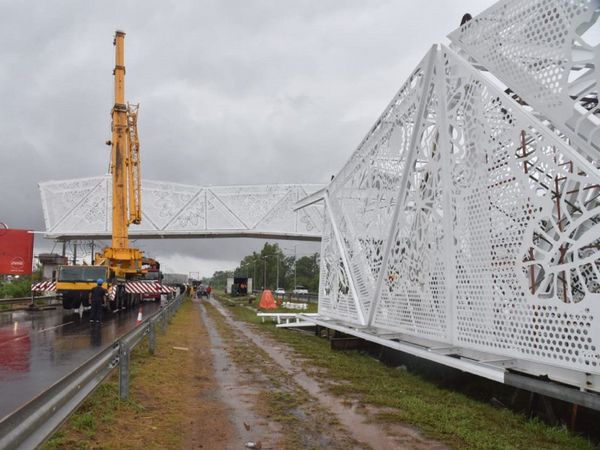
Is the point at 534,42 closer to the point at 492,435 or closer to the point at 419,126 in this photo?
the point at 419,126

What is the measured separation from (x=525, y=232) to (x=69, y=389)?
5.74 meters

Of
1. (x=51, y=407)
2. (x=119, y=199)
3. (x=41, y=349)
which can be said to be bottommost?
(x=41, y=349)

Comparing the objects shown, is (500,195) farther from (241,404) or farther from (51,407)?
(51,407)

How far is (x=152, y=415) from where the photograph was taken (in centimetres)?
696

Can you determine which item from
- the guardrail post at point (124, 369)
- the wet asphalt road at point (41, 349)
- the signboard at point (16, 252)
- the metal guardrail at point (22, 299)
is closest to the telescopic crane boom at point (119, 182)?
the signboard at point (16, 252)

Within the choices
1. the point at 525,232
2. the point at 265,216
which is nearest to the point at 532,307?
the point at 525,232

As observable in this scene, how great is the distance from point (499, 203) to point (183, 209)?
2089 inches

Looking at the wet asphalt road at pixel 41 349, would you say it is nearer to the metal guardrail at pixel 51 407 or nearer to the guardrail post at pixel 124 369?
the guardrail post at pixel 124 369

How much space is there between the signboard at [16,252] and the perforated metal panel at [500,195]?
20.8 m

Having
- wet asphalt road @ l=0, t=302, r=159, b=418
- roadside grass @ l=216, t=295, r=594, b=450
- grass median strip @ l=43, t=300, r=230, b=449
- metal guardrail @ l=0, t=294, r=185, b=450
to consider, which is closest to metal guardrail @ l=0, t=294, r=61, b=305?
wet asphalt road @ l=0, t=302, r=159, b=418

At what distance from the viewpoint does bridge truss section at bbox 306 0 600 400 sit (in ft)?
22.1

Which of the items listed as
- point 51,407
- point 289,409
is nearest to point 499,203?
point 289,409

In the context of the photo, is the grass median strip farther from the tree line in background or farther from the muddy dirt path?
the tree line in background

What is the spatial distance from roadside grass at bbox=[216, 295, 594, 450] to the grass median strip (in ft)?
7.19
